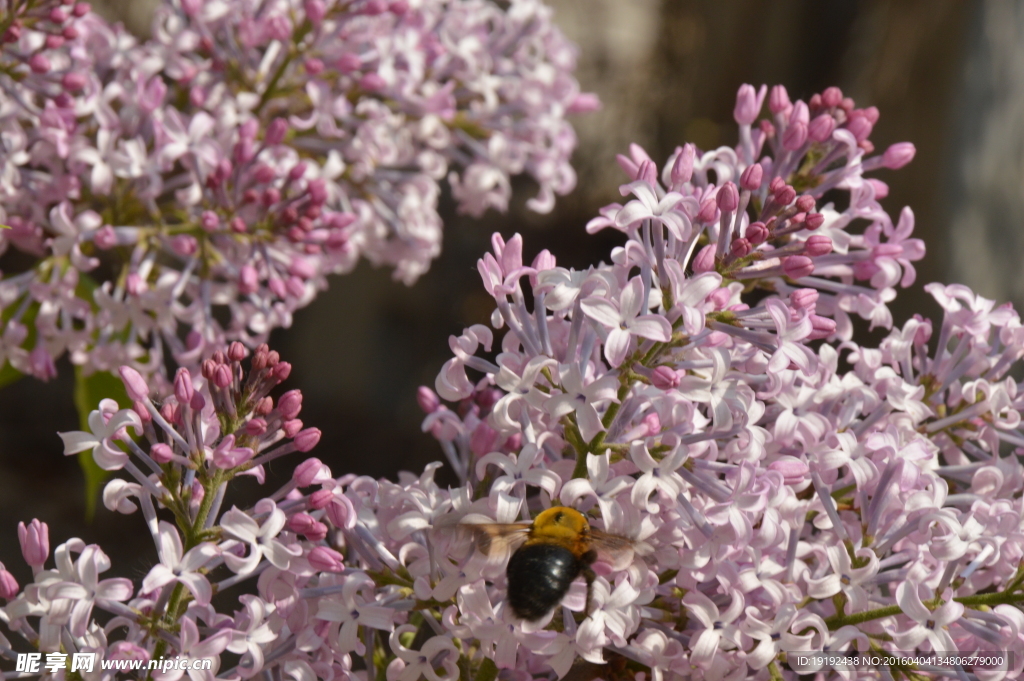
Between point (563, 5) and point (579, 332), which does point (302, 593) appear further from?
point (563, 5)

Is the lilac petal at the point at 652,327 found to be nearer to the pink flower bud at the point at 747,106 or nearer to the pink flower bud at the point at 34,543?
the pink flower bud at the point at 747,106

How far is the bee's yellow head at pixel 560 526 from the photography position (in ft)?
2.31

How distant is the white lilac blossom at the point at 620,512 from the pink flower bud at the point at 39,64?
1.69ft

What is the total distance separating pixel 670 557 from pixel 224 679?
33cm

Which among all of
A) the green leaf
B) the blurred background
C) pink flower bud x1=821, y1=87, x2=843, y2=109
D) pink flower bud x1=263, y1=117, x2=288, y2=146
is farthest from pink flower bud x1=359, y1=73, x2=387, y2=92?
the blurred background

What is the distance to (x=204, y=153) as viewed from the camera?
110cm

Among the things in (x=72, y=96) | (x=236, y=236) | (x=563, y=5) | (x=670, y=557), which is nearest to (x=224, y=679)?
(x=670, y=557)

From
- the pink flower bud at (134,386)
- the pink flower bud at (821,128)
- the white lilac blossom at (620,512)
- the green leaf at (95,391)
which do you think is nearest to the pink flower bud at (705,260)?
the white lilac blossom at (620,512)

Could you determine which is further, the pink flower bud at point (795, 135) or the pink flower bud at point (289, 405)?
the pink flower bud at point (795, 135)

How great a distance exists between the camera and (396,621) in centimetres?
74

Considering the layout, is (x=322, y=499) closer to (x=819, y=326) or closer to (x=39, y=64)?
(x=819, y=326)

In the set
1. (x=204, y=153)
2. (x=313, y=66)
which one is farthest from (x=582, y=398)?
(x=313, y=66)

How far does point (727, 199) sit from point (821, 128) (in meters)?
0.18

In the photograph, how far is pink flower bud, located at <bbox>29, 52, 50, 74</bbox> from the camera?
3.45ft
